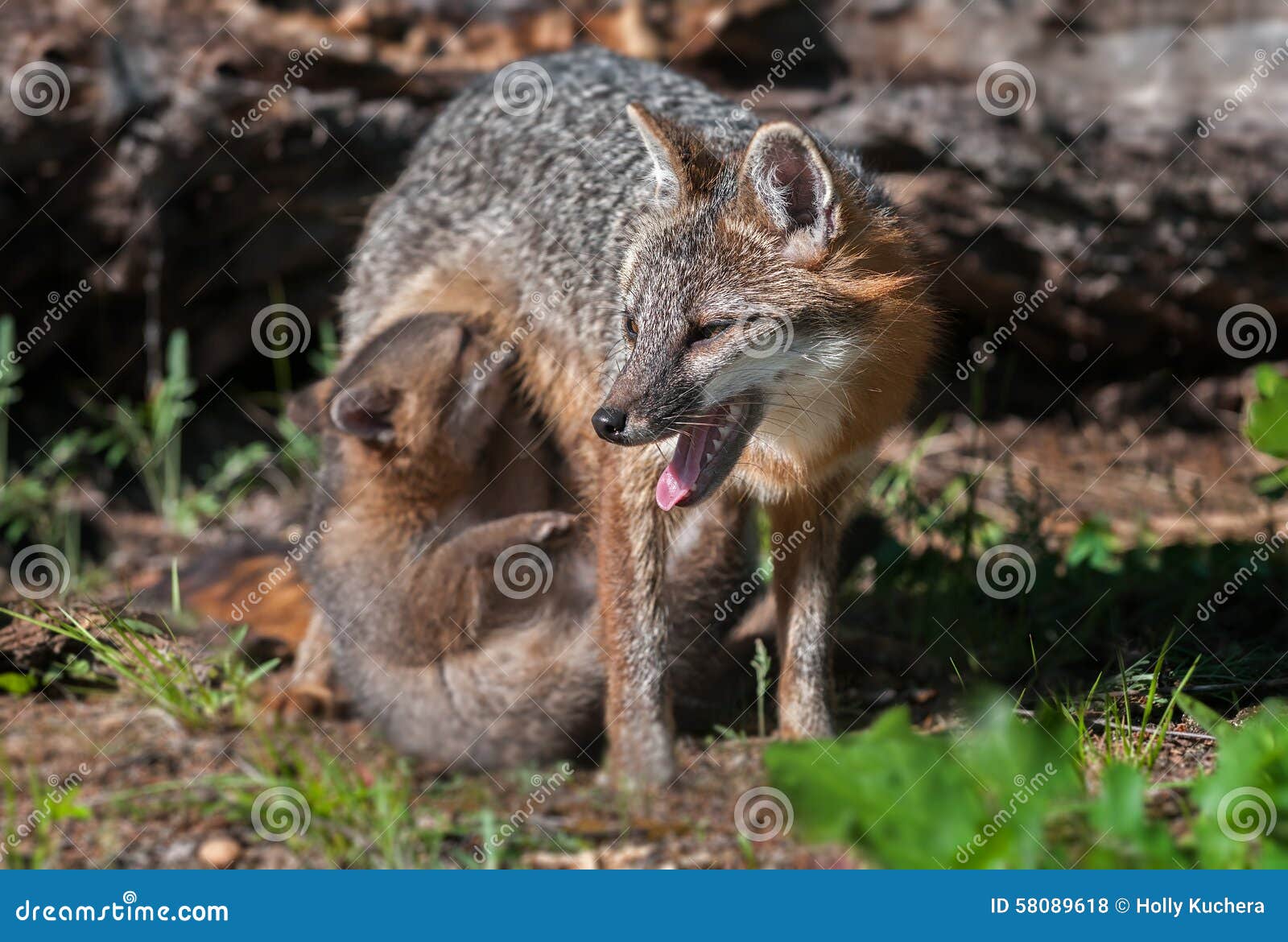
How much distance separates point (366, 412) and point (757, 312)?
224 centimetres

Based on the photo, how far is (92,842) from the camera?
3922 mm

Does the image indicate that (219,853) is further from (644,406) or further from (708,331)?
(708,331)

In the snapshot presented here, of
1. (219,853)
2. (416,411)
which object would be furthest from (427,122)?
(219,853)

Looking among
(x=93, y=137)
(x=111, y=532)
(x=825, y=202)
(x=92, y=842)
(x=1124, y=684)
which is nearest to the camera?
(x=92, y=842)

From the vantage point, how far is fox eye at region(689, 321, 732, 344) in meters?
4.26

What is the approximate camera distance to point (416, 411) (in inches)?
228

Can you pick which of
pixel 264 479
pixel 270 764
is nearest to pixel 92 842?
pixel 270 764

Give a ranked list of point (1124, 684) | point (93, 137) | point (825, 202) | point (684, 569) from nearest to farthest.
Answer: point (825, 202), point (1124, 684), point (684, 569), point (93, 137)

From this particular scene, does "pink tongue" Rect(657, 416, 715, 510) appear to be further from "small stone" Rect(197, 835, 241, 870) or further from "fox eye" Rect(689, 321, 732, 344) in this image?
"small stone" Rect(197, 835, 241, 870)

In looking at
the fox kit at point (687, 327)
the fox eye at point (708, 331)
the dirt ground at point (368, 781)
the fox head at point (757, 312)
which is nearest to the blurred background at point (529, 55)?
the fox kit at point (687, 327)

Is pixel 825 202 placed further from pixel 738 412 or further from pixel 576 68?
pixel 576 68

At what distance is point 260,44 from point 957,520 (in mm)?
4791

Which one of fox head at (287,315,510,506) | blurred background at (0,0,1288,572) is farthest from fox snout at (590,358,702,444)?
blurred background at (0,0,1288,572)

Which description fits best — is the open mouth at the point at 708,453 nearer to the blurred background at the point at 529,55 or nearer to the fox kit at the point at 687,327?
the fox kit at the point at 687,327
